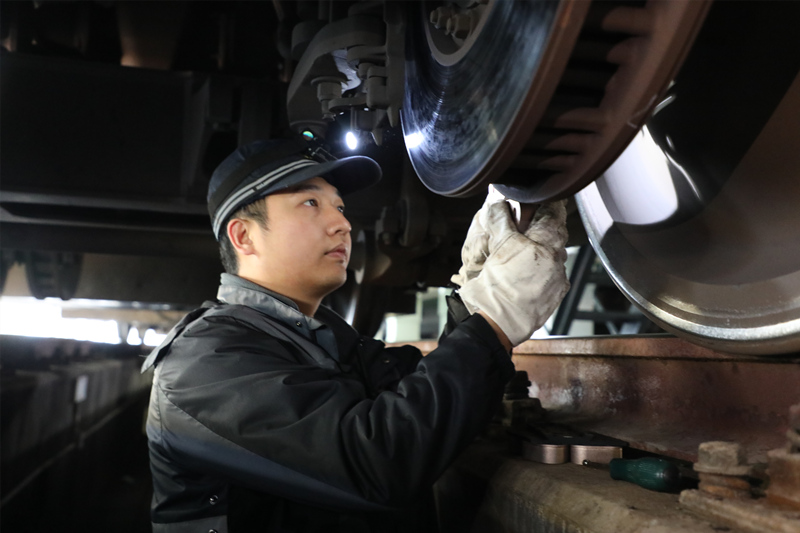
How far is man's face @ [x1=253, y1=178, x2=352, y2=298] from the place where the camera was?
1454 mm

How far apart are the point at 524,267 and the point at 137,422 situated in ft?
15.2

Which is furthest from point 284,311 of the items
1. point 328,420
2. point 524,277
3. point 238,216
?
point 524,277

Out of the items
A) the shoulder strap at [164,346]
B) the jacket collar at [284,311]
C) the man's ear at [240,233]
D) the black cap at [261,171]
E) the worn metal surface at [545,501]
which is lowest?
the worn metal surface at [545,501]

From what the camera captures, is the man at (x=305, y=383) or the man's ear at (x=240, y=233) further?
the man's ear at (x=240, y=233)

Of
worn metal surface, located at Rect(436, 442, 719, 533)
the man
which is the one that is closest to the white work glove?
the man

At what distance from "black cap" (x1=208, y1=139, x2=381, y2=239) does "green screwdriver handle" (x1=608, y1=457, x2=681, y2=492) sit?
83cm

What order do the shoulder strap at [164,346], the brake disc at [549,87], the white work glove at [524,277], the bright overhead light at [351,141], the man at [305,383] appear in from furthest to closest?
the bright overhead light at [351,141], the shoulder strap at [164,346], the white work glove at [524,277], the man at [305,383], the brake disc at [549,87]

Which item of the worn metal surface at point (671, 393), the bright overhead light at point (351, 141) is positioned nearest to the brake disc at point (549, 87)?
the worn metal surface at point (671, 393)

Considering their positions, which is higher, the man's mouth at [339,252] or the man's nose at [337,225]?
the man's nose at [337,225]

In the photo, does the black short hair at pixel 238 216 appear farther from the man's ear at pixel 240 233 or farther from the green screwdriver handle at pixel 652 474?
the green screwdriver handle at pixel 652 474

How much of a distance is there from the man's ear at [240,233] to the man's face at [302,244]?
21 mm

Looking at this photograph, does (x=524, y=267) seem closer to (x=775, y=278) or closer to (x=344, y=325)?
(x=775, y=278)

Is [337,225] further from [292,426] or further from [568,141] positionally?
[568,141]

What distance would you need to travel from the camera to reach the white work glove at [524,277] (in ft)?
3.70
